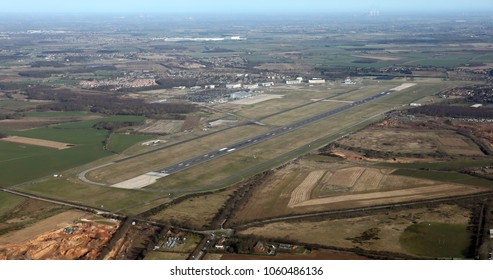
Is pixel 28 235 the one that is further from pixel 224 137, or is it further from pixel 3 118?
pixel 3 118

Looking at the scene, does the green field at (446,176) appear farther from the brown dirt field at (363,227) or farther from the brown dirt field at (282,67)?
the brown dirt field at (282,67)

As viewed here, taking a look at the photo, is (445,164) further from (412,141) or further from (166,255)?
(166,255)

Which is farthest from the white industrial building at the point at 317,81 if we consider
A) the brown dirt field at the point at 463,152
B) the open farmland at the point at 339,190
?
the open farmland at the point at 339,190

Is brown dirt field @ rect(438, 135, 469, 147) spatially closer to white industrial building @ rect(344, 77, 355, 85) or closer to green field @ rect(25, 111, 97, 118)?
white industrial building @ rect(344, 77, 355, 85)

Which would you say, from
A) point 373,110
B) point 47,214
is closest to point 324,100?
point 373,110

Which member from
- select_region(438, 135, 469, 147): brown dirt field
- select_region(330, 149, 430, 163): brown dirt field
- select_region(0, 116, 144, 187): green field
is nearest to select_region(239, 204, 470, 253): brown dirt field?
select_region(330, 149, 430, 163): brown dirt field
